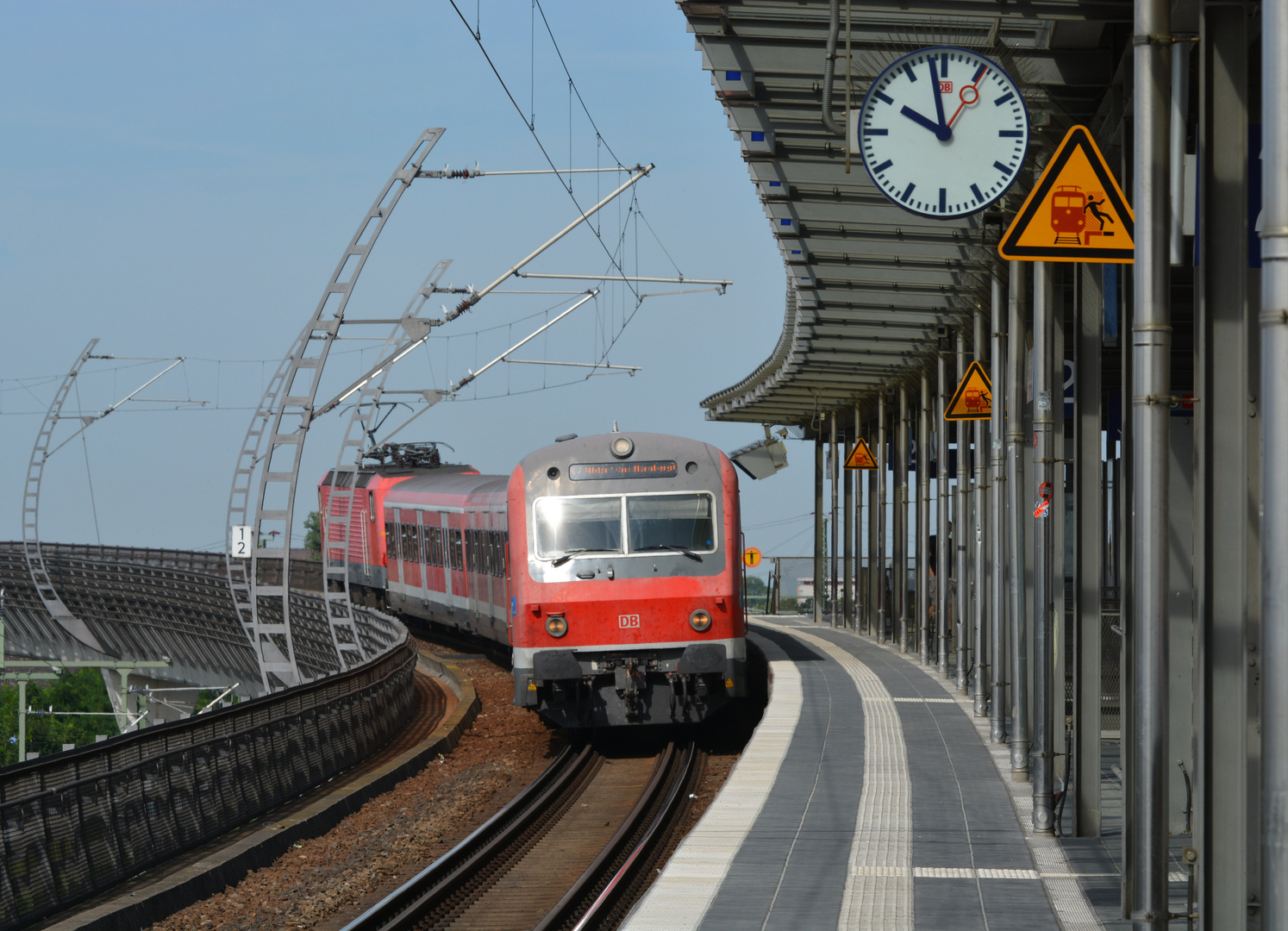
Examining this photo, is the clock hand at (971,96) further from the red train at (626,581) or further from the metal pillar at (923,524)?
the metal pillar at (923,524)

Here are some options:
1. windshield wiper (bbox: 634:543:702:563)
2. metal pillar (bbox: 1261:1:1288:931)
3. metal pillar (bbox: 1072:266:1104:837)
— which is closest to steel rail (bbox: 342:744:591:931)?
windshield wiper (bbox: 634:543:702:563)

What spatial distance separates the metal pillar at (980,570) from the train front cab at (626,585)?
2574 millimetres

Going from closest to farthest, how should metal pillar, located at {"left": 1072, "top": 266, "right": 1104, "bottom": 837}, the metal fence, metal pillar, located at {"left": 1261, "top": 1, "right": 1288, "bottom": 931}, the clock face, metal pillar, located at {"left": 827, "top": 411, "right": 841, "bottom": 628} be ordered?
metal pillar, located at {"left": 1261, "top": 1, "right": 1288, "bottom": 931} → the clock face → the metal fence → metal pillar, located at {"left": 1072, "top": 266, "right": 1104, "bottom": 837} → metal pillar, located at {"left": 827, "top": 411, "right": 841, "bottom": 628}

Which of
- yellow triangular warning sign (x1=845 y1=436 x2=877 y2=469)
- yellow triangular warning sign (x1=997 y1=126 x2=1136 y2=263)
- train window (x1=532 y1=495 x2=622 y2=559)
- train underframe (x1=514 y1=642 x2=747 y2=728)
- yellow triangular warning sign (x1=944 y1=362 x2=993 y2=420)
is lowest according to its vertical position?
train underframe (x1=514 y1=642 x2=747 y2=728)

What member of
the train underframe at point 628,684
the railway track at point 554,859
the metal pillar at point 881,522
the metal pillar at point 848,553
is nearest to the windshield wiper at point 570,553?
the train underframe at point 628,684

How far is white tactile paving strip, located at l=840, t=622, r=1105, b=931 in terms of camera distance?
25.1 feet

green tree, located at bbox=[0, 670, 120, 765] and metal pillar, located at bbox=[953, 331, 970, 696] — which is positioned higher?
metal pillar, located at bbox=[953, 331, 970, 696]

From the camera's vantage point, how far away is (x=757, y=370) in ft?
90.7

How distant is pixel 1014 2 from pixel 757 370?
18.3m

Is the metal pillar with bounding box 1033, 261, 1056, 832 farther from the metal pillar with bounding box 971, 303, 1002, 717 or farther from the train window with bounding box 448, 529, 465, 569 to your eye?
the train window with bounding box 448, 529, 465, 569

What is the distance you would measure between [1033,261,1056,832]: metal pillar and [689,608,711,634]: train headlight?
5.93m

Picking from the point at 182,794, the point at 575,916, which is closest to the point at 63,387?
the point at 182,794

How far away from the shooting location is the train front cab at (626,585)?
16016 millimetres

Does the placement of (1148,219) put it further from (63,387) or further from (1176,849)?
(63,387)
